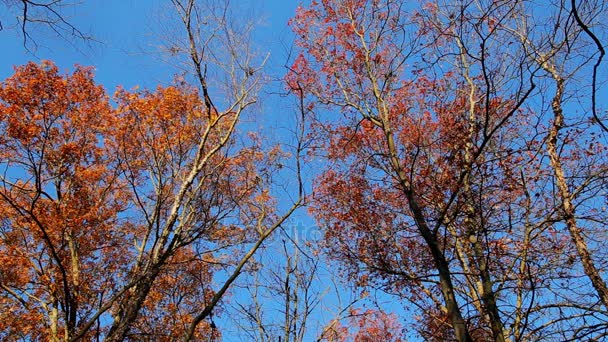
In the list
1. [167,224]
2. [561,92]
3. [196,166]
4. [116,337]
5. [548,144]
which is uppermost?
[561,92]

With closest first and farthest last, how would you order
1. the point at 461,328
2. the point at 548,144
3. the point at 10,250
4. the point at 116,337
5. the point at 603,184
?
the point at 461,328, the point at 116,337, the point at 603,184, the point at 548,144, the point at 10,250

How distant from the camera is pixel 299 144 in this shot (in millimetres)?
5633

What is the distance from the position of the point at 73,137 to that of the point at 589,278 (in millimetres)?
10678

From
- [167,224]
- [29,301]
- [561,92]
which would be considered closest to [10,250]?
[29,301]

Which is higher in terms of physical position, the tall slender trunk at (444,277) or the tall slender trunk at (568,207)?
the tall slender trunk at (568,207)

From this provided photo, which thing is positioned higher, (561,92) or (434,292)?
(561,92)

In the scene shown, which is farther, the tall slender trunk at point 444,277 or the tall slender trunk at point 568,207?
the tall slender trunk at point 568,207

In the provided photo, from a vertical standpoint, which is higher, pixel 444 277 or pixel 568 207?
pixel 568 207

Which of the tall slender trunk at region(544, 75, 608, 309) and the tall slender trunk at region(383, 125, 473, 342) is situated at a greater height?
the tall slender trunk at region(544, 75, 608, 309)

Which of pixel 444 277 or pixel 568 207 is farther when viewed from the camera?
pixel 568 207

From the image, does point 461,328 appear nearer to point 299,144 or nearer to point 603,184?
point 299,144

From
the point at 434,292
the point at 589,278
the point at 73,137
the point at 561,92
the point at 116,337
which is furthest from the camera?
the point at 73,137

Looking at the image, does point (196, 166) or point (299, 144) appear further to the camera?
point (196, 166)

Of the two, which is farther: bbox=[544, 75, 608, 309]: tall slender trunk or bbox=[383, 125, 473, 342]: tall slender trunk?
bbox=[544, 75, 608, 309]: tall slender trunk
